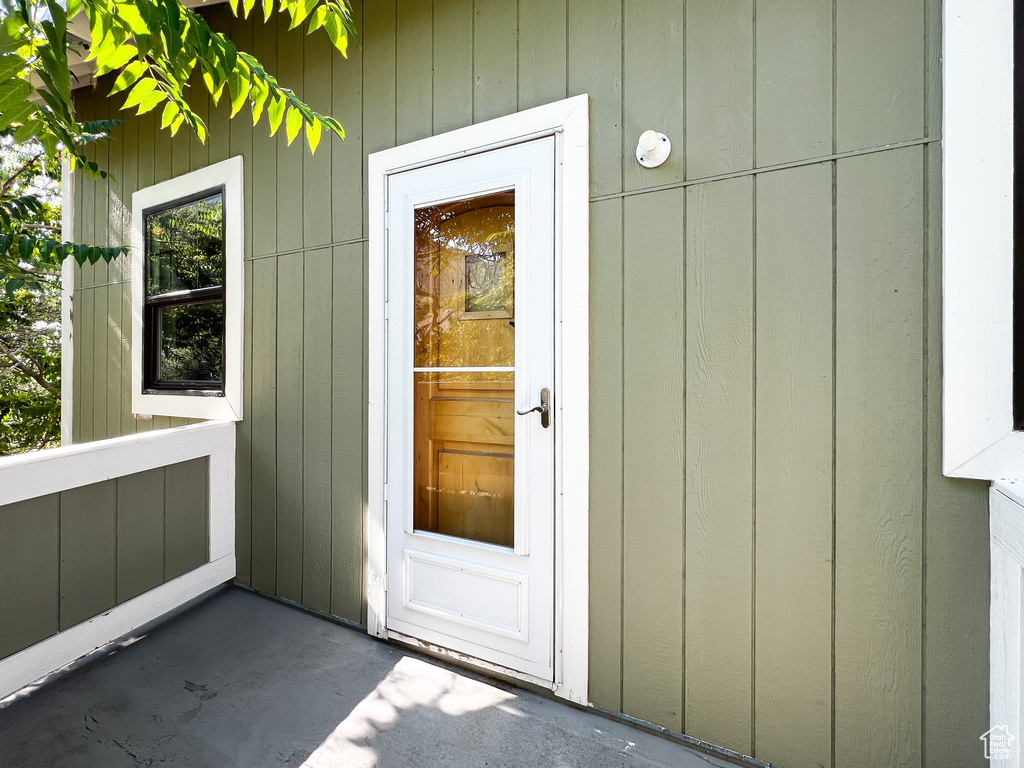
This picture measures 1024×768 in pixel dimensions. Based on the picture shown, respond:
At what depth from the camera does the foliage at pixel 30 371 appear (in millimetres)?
5621

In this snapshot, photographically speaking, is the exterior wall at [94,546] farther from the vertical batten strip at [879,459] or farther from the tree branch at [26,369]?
the tree branch at [26,369]

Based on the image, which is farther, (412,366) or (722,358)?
(412,366)

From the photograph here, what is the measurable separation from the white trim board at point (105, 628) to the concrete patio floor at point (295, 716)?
0.07 metres

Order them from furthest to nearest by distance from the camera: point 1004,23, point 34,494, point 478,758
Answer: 1. point 34,494
2. point 478,758
3. point 1004,23

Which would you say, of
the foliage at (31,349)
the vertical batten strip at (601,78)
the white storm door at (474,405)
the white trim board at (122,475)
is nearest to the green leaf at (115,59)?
the white storm door at (474,405)

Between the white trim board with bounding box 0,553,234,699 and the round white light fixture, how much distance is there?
2.70 meters

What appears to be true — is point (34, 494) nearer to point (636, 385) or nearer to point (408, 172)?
point (408, 172)

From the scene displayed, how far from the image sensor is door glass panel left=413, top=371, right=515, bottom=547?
199 centimetres

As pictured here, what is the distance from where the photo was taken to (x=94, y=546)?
82.7 inches

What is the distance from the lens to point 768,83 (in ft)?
5.04

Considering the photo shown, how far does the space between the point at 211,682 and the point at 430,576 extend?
88cm

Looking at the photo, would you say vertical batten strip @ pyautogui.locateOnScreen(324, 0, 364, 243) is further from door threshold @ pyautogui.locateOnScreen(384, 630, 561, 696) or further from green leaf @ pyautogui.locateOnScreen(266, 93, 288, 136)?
door threshold @ pyautogui.locateOnScreen(384, 630, 561, 696)

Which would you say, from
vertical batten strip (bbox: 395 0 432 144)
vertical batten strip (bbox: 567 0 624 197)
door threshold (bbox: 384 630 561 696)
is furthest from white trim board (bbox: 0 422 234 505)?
vertical batten strip (bbox: 567 0 624 197)

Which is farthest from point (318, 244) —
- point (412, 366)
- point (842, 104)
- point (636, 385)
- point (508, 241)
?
point (842, 104)
